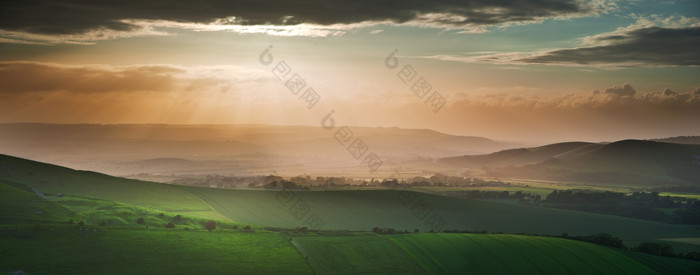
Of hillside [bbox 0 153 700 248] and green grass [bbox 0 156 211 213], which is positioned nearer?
green grass [bbox 0 156 211 213]

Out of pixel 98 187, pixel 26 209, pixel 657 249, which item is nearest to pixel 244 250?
pixel 26 209

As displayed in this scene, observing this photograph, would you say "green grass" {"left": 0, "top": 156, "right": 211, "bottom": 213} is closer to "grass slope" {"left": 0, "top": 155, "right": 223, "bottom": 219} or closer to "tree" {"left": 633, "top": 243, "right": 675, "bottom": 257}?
"grass slope" {"left": 0, "top": 155, "right": 223, "bottom": 219}

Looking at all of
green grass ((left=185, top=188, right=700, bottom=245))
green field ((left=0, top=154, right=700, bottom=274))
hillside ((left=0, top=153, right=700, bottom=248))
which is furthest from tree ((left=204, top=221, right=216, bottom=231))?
green grass ((left=185, top=188, right=700, bottom=245))

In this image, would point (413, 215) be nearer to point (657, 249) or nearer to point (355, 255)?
point (355, 255)

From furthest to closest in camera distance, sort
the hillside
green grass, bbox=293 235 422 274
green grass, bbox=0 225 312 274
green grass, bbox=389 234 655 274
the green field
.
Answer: the hillside → green grass, bbox=389 234 655 274 → green grass, bbox=293 235 422 274 → the green field → green grass, bbox=0 225 312 274

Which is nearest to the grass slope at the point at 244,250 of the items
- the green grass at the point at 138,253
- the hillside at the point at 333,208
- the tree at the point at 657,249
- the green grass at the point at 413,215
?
the green grass at the point at 138,253

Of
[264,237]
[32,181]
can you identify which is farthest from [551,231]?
[32,181]
